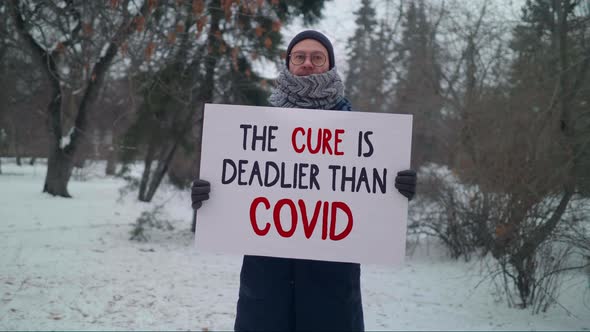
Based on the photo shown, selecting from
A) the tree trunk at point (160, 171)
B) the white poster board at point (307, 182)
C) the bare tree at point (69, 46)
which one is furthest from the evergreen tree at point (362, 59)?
the white poster board at point (307, 182)

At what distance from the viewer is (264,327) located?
2.04m

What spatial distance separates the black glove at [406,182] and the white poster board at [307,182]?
6 cm

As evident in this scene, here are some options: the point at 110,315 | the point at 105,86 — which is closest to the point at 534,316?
the point at 110,315

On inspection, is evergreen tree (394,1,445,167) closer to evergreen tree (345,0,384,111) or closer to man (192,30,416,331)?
evergreen tree (345,0,384,111)

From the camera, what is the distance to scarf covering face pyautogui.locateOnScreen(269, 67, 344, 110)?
2.15 m

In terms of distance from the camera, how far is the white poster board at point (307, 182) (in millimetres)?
2271

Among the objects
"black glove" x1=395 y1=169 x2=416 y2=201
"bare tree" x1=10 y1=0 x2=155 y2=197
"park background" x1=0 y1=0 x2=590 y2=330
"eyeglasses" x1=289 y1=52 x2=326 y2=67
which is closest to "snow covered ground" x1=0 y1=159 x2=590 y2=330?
"park background" x1=0 y1=0 x2=590 y2=330

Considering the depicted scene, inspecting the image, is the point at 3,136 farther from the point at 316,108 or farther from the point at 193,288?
the point at 316,108

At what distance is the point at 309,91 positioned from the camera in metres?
2.19

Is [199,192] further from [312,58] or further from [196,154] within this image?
[196,154]

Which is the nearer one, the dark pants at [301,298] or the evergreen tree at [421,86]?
the dark pants at [301,298]

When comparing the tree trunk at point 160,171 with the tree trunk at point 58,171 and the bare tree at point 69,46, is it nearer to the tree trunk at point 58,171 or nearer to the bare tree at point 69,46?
the bare tree at point 69,46

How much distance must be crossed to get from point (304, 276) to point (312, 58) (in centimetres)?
106

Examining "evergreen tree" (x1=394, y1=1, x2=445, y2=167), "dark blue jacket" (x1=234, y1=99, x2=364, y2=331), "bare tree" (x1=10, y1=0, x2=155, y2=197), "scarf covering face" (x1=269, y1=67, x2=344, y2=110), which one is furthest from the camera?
"evergreen tree" (x1=394, y1=1, x2=445, y2=167)
